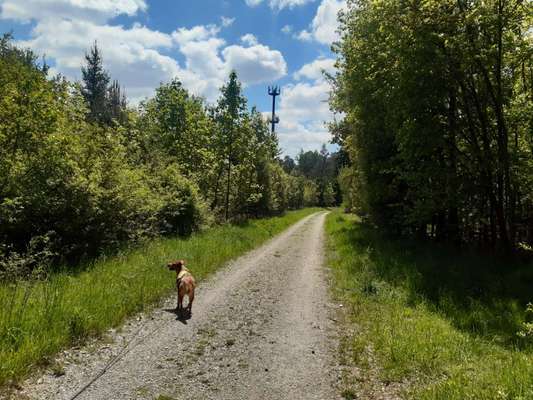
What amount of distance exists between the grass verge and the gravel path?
1.98 ft

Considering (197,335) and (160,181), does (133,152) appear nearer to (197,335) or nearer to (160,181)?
(160,181)

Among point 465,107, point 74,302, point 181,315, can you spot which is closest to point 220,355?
point 181,315

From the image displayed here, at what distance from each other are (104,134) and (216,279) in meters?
7.29

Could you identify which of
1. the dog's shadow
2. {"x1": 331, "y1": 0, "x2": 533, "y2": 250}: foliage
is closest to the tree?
{"x1": 331, "y1": 0, "x2": 533, "y2": 250}: foliage

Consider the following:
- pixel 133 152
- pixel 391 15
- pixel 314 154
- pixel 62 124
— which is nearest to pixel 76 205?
pixel 62 124

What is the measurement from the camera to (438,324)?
23.8 feet

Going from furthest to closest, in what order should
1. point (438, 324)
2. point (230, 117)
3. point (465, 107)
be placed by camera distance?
point (230, 117), point (465, 107), point (438, 324)

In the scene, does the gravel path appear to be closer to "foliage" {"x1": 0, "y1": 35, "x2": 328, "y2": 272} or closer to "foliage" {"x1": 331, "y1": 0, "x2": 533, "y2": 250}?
"foliage" {"x1": 0, "y1": 35, "x2": 328, "y2": 272}

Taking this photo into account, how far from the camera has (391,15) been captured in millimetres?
12367

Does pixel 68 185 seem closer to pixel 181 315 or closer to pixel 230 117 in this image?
pixel 181 315

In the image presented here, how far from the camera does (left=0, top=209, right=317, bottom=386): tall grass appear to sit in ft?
17.7

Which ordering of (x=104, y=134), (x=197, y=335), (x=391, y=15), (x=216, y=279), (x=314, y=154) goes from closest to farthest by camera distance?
(x=197, y=335) → (x=216, y=279) → (x=391, y=15) → (x=104, y=134) → (x=314, y=154)

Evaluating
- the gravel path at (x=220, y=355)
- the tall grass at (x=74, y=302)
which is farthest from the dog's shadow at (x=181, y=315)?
the tall grass at (x=74, y=302)

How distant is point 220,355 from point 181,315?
207cm
